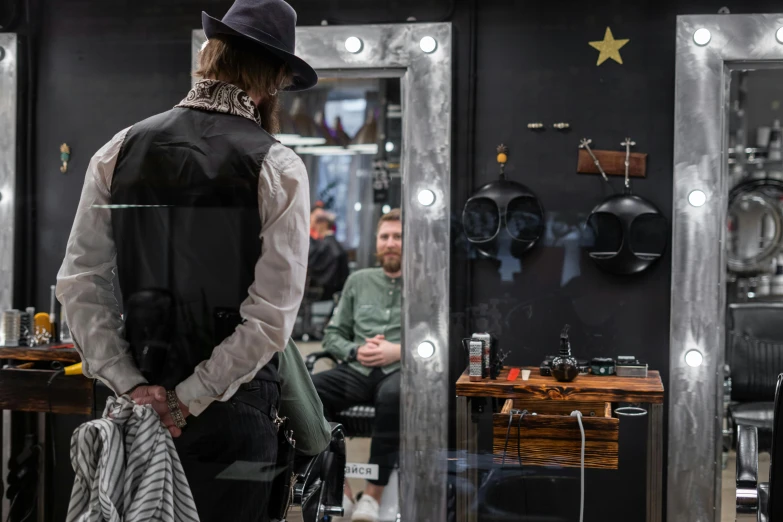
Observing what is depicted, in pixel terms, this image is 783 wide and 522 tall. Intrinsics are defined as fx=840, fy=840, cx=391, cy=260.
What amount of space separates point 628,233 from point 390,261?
0.96 meters

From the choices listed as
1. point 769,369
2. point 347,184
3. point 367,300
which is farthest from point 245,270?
point 769,369

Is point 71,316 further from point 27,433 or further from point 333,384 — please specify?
point 27,433

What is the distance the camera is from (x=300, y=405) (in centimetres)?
234

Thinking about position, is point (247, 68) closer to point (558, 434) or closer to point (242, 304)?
point (242, 304)

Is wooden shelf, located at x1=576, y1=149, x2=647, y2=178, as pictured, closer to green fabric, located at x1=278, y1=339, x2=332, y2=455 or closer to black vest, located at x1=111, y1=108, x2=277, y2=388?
green fabric, located at x1=278, y1=339, x2=332, y2=455

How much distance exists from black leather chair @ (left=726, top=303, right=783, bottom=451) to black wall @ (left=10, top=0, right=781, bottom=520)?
111cm

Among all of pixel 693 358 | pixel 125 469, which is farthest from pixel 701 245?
pixel 125 469

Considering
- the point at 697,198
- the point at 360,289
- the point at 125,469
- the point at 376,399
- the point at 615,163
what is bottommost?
the point at 376,399

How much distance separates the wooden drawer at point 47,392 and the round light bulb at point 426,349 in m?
1.32

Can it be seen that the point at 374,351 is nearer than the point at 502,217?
No

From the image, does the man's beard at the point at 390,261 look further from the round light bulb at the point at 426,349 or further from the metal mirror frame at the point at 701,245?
the metal mirror frame at the point at 701,245

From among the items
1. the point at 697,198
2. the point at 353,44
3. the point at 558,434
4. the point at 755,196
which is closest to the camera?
the point at 558,434

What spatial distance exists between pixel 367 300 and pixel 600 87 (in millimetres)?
1280

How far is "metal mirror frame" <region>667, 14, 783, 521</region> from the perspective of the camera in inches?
126
